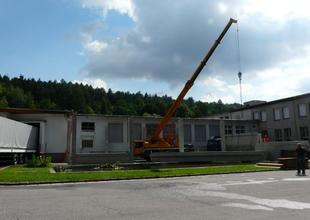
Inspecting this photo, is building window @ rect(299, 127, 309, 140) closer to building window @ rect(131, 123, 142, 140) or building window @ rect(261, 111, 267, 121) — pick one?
building window @ rect(261, 111, 267, 121)

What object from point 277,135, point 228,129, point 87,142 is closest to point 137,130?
point 87,142

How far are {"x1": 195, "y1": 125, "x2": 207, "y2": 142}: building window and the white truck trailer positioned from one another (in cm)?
2543

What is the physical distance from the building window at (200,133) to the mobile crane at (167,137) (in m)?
16.6

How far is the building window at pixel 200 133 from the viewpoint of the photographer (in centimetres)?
5612

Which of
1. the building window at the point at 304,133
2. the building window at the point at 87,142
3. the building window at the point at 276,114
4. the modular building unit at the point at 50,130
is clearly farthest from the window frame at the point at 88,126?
the building window at the point at 304,133

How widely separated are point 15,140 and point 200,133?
31686mm

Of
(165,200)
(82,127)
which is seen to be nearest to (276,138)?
(82,127)

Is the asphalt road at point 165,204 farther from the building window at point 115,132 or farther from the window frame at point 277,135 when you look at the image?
the window frame at point 277,135

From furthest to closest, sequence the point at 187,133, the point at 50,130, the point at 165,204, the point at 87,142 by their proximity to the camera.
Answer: the point at 187,133 < the point at 87,142 < the point at 50,130 < the point at 165,204

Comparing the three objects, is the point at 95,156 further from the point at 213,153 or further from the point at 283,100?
the point at 283,100

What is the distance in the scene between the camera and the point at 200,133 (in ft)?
185

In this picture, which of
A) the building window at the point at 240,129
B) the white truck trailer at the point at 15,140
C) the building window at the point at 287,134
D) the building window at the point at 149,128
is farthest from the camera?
the building window at the point at 240,129

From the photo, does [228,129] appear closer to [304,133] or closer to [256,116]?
[256,116]

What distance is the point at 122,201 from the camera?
10.9 metres
